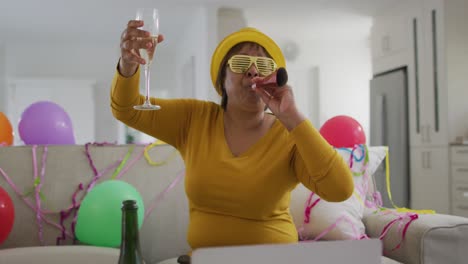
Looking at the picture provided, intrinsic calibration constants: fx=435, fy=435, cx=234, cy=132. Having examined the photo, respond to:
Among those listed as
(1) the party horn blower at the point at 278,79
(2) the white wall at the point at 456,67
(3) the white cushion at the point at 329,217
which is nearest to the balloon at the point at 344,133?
(3) the white cushion at the point at 329,217

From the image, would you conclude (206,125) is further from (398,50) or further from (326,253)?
(398,50)

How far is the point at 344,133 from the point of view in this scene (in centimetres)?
219

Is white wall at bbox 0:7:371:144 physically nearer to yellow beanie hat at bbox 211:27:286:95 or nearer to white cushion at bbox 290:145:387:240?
white cushion at bbox 290:145:387:240

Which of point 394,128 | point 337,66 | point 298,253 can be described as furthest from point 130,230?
point 337,66

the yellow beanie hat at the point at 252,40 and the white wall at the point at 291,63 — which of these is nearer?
the yellow beanie hat at the point at 252,40

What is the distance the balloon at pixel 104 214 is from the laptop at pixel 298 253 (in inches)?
47.8

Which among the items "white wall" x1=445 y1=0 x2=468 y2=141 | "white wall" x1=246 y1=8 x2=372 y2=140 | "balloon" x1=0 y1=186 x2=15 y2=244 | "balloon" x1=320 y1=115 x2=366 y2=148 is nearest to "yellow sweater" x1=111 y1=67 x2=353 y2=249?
"balloon" x1=0 y1=186 x2=15 y2=244

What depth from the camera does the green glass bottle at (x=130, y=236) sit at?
735 millimetres

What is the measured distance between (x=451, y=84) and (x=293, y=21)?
98.0 inches

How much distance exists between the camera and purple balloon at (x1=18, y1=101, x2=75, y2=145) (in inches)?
86.4

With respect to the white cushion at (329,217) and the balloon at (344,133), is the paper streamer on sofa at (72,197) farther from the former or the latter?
the balloon at (344,133)

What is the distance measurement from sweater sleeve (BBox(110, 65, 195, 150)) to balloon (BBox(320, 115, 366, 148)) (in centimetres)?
110

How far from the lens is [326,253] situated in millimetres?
467

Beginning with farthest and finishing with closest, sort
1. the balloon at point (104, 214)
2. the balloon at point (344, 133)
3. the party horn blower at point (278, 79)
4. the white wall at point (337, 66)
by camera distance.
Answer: the white wall at point (337, 66), the balloon at point (344, 133), the balloon at point (104, 214), the party horn blower at point (278, 79)
